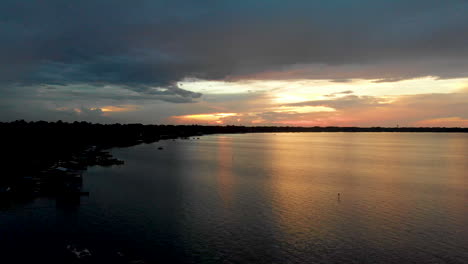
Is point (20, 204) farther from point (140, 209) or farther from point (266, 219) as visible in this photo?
point (266, 219)

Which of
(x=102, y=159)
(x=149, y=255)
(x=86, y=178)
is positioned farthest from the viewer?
(x=102, y=159)

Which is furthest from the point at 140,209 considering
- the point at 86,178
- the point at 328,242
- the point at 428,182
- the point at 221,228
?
the point at 428,182

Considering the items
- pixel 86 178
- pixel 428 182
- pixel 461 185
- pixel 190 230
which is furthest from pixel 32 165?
pixel 461 185

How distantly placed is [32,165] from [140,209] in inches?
2305

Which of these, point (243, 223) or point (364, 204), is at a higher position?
point (243, 223)

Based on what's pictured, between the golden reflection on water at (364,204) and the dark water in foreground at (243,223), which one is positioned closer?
the dark water in foreground at (243,223)

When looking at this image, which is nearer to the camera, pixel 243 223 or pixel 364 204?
pixel 243 223

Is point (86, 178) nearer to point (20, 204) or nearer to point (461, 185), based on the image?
point (20, 204)

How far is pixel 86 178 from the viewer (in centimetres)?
9312

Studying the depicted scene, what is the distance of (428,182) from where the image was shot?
10000 cm

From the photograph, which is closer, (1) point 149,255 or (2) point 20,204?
(1) point 149,255

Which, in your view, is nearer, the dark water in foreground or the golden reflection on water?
the dark water in foreground

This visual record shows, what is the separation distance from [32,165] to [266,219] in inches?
3112

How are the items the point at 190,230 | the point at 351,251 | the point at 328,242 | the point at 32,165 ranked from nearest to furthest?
the point at 351,251 < the point at 328,242 < the point at 190,230 < the point at 32,165
